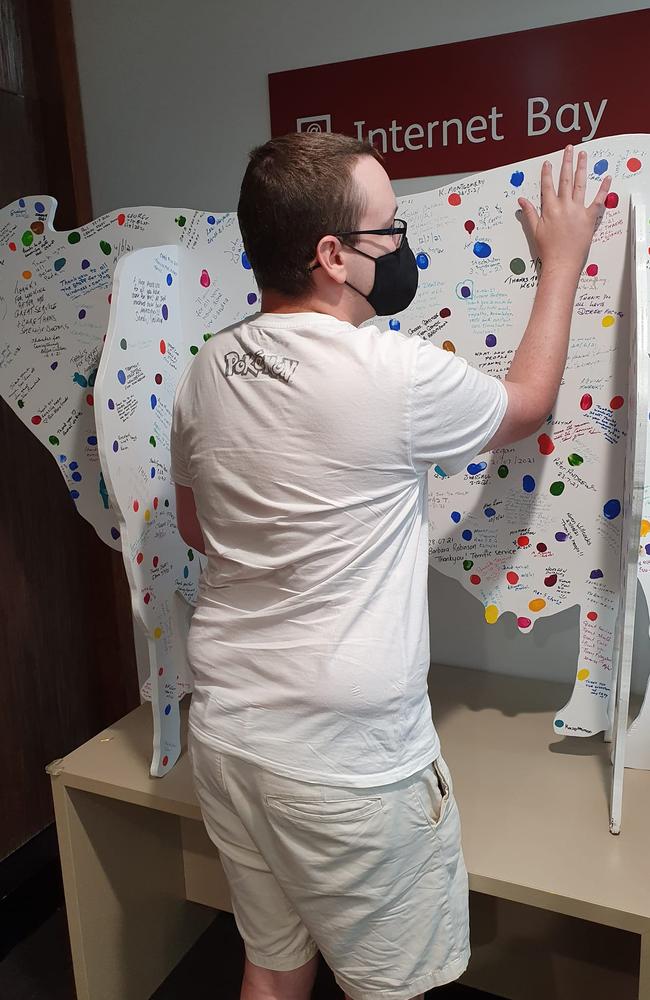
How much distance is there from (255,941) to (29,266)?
121 centimetres

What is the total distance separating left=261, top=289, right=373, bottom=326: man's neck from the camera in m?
1.06

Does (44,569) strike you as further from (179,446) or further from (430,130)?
(430,130)

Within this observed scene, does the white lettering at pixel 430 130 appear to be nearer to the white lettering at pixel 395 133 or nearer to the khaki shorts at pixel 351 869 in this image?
the white lettering at pixel 395 133

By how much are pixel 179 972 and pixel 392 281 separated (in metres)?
1.56

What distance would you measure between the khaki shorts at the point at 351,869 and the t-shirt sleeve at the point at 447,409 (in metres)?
0.40

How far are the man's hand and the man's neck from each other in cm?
34

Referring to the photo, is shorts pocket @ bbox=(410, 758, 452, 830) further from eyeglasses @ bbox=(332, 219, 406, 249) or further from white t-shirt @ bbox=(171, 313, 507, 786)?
eyeglasses @ bbox=(332, 219, 406, 249)

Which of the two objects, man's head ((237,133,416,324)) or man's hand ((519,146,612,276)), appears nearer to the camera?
man's head ((237,133,416,324))

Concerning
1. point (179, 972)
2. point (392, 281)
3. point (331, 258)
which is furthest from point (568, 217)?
A: point (179, 972)

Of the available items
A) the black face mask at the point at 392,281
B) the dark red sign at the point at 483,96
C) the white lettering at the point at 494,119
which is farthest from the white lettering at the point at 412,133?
the black face mask at the point at 392,281

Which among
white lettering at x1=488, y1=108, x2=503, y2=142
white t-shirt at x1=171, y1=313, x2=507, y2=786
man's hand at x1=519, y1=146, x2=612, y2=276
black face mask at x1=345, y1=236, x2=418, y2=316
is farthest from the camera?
white lettering at x1=488, y1=108, x2=503, y2=142

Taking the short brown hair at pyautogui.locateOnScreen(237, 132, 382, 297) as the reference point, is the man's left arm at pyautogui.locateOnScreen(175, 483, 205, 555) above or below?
below

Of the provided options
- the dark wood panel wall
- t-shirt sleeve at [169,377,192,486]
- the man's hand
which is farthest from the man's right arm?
the dark wood panel wall

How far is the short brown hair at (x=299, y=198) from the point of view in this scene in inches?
39.6
